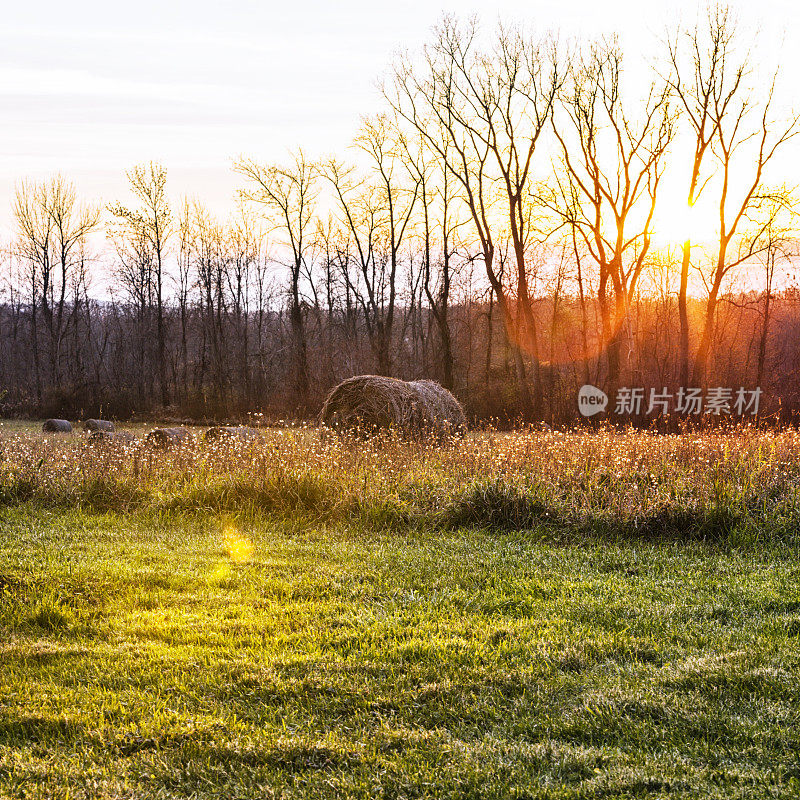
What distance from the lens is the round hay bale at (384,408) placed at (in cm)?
1494

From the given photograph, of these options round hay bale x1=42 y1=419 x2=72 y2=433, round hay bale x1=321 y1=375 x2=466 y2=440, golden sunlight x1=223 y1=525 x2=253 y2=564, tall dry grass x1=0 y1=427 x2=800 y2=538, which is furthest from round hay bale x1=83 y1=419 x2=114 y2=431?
golden sunlight x1=223 y1=525 x2=253 y2=564

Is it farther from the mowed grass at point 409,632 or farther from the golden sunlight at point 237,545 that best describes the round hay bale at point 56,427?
the golden sunlight at point 237,545

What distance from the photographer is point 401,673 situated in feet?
13.4

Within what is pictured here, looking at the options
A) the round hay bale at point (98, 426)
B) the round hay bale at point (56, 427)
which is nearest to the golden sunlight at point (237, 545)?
the round hay bale at point (98, 426)

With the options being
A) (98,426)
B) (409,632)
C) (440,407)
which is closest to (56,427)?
(98,426)

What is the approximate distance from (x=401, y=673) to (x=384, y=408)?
11063 mm

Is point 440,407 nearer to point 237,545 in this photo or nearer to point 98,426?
point 237,545

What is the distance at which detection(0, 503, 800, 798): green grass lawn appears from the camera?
3105 millimetres

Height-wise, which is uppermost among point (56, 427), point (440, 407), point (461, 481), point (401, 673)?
point (440, 407)

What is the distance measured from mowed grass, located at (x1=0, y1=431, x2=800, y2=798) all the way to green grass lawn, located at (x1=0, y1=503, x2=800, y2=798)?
0.05 feet

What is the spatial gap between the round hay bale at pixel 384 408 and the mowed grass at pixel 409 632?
17.9ft

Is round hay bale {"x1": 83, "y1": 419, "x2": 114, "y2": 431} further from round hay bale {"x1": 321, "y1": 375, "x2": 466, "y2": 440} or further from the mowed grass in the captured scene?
the mowed grass

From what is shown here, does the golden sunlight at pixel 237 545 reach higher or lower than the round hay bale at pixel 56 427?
lower

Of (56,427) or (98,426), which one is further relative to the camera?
(56,427)
